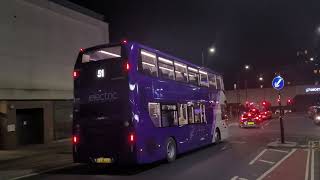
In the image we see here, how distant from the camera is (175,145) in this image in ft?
56.7

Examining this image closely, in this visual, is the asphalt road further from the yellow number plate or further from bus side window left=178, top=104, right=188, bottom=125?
bus side window left=178, top=104, right=188, bottom=125

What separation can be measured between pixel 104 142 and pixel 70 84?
1844 centimetres

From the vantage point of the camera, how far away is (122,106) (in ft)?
47.1

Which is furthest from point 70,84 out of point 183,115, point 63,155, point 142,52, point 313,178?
point 313,178

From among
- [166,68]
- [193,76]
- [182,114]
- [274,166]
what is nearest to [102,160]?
[166,68]

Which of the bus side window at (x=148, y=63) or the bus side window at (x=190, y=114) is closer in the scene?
the bus side window at (x=148, y=63)

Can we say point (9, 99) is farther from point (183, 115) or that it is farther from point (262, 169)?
point (262, 169)

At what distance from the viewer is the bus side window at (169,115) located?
1640cm

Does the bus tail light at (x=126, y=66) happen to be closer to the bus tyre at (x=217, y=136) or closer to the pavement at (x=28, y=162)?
the pavement at (x=28, y=162)

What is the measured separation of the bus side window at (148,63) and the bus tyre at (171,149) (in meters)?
2.60

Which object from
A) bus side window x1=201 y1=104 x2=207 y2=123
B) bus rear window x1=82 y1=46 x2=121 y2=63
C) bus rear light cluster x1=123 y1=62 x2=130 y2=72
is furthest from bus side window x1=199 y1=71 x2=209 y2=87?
bus rear light cluster x1=123 y1=62 x2=130 y2=72

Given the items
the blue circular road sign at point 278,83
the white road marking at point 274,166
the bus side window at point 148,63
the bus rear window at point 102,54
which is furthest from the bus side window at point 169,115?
the blue circular road sign at point 278,83

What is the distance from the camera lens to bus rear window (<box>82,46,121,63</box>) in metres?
14.8

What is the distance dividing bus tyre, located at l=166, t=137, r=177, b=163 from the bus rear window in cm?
390
